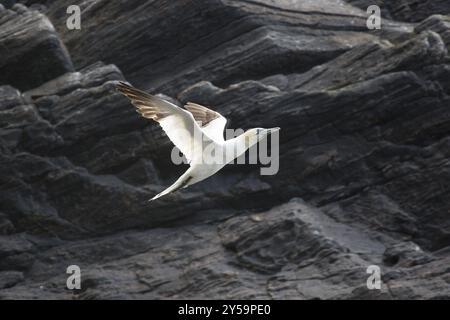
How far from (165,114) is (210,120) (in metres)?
2.18

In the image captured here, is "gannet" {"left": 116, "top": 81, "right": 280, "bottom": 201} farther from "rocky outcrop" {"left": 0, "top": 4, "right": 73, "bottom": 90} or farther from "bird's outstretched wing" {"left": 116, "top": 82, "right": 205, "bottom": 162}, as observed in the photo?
"rocky outcrop" {"left": 0, "top": 4, "right": 73, "bottom": 90}

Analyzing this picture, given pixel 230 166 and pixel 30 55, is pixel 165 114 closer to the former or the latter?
pixel 230 166

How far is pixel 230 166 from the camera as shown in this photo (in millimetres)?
23922

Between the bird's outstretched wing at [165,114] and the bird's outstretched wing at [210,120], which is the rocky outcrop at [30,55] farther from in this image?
the bird's outstretched wing at [165,114]

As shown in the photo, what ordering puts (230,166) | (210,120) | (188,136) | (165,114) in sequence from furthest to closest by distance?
1. (230,166)
2. (210,120)
3. (188,136)
4. (165,114)

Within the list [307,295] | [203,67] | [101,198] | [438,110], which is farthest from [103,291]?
[438,110]

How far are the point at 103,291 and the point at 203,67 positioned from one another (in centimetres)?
530

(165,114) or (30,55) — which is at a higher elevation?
(30,55)

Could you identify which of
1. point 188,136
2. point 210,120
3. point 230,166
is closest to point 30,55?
point 230,166

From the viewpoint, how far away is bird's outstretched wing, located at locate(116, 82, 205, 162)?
1986 centimetres

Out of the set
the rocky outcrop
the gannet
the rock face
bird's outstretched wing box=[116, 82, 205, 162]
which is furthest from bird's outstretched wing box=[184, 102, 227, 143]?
the rocky outcrop

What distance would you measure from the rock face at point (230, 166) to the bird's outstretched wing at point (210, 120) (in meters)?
1.41

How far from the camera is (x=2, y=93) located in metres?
24.5

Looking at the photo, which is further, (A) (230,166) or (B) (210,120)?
(A) (230,166)
